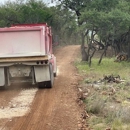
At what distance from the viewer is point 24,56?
13414 millimetres

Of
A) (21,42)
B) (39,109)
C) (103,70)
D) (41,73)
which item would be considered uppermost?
(21,42)

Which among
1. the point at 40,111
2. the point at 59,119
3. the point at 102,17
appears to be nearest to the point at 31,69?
the point at 40,111

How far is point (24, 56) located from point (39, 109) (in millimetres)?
4163

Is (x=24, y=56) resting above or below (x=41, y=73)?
above

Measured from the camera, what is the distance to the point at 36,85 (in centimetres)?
1486

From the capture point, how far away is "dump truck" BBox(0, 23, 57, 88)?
1338cm

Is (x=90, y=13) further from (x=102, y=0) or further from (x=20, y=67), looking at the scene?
(x=20, y=67)

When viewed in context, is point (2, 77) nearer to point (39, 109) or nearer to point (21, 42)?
→ point (21, 42)

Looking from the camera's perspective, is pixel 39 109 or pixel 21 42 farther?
pixel 21 42

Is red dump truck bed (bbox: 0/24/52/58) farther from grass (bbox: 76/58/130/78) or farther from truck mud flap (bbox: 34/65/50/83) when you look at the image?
grass (bbox: 76/58/130/78)

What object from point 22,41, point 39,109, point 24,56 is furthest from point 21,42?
point 39,109

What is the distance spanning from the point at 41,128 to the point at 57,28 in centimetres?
3953

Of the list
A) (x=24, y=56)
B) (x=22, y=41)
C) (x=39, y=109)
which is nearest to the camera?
(x=39, y=109)

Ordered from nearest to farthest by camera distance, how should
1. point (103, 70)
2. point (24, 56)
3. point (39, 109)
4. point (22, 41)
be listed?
point (39, 109), point (24, 56), point (22, 41), point (103, 70)
